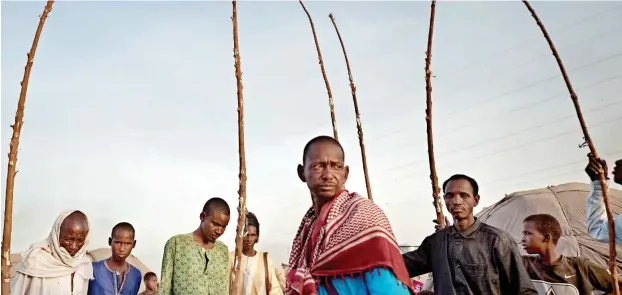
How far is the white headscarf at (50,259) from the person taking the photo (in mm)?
5738

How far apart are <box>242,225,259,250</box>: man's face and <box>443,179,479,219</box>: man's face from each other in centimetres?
308

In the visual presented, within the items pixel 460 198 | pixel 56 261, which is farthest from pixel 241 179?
pixel 460 198

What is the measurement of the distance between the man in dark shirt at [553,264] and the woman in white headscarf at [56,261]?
13.3 ft

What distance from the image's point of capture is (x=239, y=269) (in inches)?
259

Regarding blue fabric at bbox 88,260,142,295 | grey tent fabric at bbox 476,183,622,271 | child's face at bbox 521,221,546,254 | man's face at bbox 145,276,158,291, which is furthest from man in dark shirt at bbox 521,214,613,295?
man's face at bbox 145,276,158,291

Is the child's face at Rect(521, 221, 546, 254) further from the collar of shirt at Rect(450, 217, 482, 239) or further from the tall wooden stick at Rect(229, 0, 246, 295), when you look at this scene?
the tall wooden stick at Rect(229, 0, 246, 295)

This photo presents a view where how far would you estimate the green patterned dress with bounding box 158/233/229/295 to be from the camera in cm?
563

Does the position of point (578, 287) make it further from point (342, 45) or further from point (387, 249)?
point (342, 45)

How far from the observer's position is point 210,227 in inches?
228

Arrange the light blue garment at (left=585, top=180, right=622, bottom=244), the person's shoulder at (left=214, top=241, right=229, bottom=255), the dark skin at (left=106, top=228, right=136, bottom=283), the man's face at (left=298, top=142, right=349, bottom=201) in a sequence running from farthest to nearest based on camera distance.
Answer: the dark skin at (left=106, top=228, right=136, bottom=283) < the person's shoulder at (left=214, top=241, right=229, bottom=255) < the light blue garment at (left=585, top=180, right=622, bottom=244) < the man's face at (left=298, top=142, right=349, bottom=201)

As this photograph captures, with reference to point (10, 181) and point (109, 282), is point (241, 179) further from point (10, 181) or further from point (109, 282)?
point (10, 181)

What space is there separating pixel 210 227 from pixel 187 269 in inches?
17.0

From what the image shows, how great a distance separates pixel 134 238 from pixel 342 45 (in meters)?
4.36

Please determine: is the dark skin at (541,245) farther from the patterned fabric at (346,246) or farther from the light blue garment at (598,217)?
the patterned fabric at (346,246)
